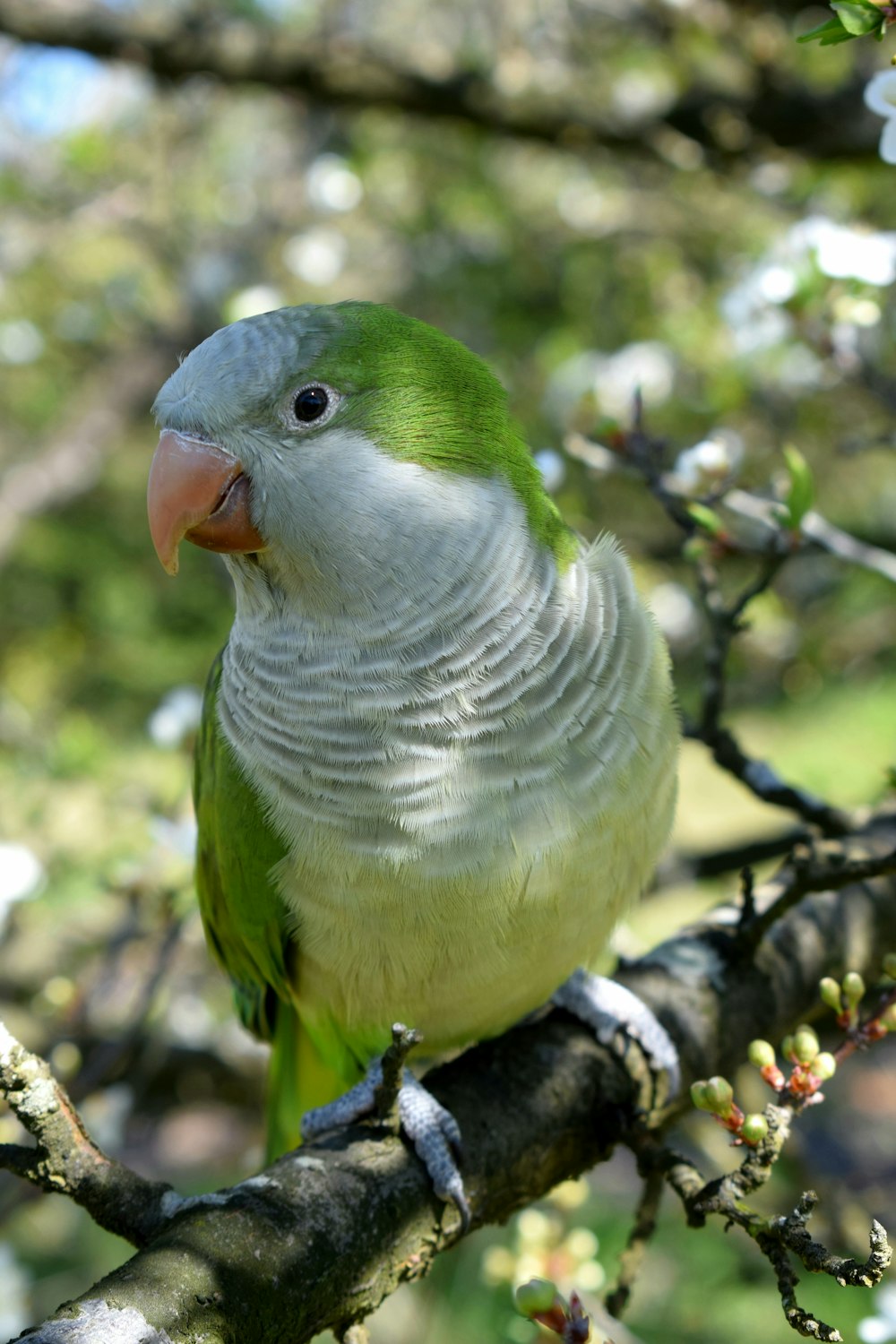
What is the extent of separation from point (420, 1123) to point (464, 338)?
5121mm

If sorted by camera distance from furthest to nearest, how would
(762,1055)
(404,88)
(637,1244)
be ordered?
(404,88) < (637,1244) < (762,1055)

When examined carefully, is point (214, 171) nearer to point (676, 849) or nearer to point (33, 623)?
point (33, 623)

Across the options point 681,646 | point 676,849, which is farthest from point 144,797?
point 681,646

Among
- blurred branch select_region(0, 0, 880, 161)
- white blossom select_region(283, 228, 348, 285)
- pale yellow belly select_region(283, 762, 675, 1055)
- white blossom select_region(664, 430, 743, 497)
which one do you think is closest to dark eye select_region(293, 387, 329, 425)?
pale yellow belly select_region(283, 762, 675, 1055)

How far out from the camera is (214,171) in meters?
7.05

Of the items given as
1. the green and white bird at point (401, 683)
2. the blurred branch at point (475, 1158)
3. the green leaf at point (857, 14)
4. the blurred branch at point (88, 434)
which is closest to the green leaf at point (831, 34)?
the green leaf at point (857, 14)

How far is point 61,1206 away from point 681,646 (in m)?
4.08

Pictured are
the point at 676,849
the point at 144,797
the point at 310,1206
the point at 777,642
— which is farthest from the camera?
the point at 777,642

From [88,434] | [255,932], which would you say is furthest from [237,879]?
[88,434]

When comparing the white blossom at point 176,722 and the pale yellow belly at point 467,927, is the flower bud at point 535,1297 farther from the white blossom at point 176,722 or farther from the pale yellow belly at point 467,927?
the white blossom at point 176,722

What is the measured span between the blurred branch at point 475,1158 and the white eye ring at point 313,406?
1.10 metres

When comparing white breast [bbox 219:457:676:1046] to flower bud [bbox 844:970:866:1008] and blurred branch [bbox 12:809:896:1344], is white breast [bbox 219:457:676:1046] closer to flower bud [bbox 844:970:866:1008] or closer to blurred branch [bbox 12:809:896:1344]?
blurred branch [bbox 12:809:896:1344]

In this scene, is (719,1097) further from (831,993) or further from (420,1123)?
(420,1123)

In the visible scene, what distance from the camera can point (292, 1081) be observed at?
8.27 ft
